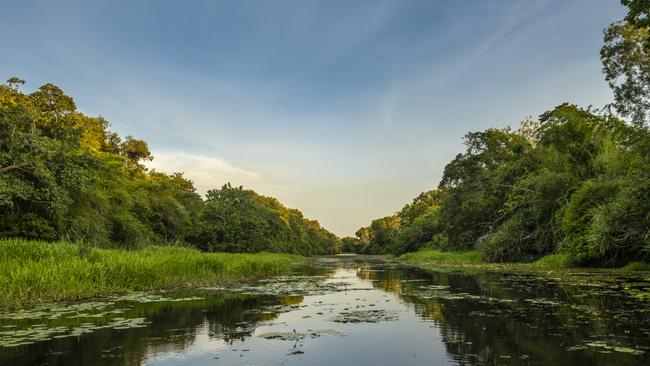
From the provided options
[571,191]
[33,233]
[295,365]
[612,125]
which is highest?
[612,125]

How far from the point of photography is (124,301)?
389 inches

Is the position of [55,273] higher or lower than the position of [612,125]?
lower

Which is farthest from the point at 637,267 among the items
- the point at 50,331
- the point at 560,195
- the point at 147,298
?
the point at 50,331

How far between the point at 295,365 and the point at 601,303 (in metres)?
6.85

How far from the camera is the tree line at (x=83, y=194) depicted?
17328mm

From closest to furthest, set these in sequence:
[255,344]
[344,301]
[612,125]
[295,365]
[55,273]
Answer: [295,365], [255,344], [55,273], [344,301], [612,125]

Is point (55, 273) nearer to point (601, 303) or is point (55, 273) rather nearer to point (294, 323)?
point (294, 323)

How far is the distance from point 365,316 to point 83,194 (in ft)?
62.2

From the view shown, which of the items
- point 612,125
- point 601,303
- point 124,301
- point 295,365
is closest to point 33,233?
point 124,301

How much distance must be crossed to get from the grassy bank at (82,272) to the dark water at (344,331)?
942mm

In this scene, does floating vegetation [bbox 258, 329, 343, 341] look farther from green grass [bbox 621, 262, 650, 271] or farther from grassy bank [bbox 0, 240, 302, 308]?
green grass [bbox 621, 262, 650, 271]

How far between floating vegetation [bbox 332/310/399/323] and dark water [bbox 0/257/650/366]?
21 mm

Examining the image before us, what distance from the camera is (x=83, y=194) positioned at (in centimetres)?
2164

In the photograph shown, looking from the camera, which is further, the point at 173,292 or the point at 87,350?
the point at 173,292
